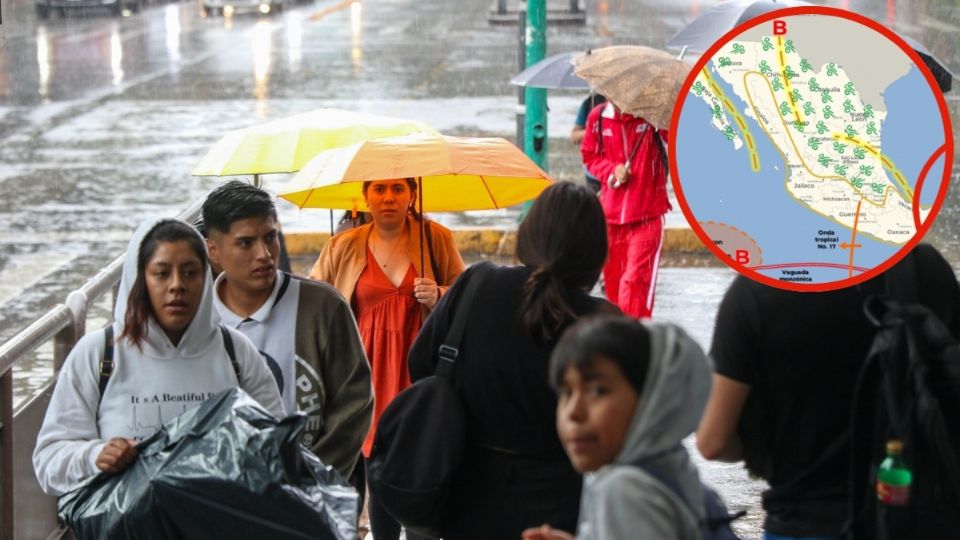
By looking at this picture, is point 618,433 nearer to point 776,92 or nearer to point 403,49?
point 776,92

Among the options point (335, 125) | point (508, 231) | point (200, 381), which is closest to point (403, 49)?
point (508, 231)

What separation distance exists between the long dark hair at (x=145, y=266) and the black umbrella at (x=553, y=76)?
5.37 m

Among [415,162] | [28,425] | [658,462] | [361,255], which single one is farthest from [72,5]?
[658,462]

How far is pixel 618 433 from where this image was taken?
267 cm

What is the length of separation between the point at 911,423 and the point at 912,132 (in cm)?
78

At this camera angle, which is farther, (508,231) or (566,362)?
(508,231)

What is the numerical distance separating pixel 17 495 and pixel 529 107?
23.0 ft

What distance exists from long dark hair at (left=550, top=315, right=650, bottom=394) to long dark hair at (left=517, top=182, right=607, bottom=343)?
95 centimetres

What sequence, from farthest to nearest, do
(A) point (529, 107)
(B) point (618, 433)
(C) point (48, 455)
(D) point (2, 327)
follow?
(A) point (529, 107), (D) point (2, 327), (C) point (48, 455), (B) point (618, 433)

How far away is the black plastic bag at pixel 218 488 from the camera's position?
11.7 ft

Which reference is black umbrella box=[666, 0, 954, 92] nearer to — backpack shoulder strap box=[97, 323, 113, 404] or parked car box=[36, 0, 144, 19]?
backpack shoulder strap box=[97, 323, 113, 404]

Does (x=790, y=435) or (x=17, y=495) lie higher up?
(x=790, y=435)

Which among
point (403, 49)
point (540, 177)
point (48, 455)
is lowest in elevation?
point (403, 49)

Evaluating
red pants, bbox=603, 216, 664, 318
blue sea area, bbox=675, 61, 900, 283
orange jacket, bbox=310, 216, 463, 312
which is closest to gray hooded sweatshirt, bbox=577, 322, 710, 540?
blue sea area, bbox=675, 61, 900, 283
